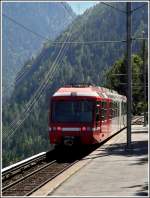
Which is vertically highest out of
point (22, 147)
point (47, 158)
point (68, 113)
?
point (68, 113)

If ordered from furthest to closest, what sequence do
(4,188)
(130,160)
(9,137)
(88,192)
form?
(9,137), (130,160), (4,188), (88,192)

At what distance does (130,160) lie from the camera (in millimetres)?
20891

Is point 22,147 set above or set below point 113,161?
below

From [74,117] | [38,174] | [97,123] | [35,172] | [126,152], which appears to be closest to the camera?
[38,174]

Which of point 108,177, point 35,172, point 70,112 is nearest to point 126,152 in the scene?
point 70,112

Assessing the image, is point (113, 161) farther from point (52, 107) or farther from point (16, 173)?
point (52, 107)

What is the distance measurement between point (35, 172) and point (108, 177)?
402 centimetres

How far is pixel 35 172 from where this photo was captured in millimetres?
19578

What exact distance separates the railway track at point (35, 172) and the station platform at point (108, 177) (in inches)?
31.1

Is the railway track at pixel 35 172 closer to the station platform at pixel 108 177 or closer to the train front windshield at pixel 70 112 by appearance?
the station platform at pixel 108 177

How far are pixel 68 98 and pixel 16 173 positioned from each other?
6.48 m

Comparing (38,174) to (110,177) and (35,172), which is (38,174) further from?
(110,177)

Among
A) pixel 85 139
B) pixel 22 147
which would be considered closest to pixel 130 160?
pixel 85 139

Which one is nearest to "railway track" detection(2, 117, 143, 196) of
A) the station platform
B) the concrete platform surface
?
the station platform
